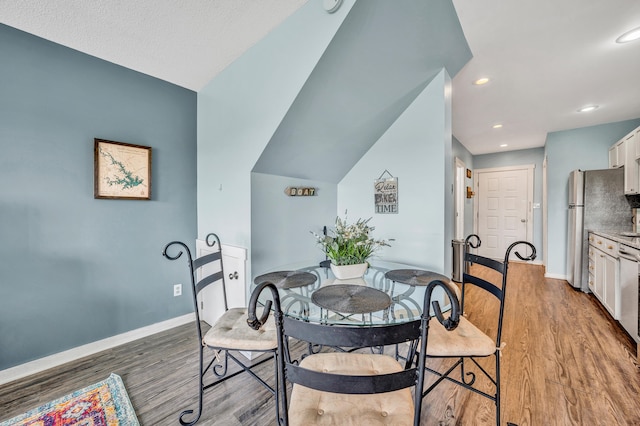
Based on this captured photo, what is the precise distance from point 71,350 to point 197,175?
179cm

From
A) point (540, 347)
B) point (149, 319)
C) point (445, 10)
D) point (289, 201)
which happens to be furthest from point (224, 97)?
point (540, 347)

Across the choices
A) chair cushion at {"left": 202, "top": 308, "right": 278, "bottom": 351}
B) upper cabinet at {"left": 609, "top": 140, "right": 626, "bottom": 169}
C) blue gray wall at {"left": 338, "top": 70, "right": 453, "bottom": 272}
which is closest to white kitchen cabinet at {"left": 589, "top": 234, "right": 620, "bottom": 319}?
upper cabinet at {"left": 609, "top": 140, "right": 626, "bottom": 169}

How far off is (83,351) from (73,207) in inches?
46.2

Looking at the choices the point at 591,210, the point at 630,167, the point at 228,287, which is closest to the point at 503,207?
the point at 591,210

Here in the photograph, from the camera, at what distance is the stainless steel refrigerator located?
335 centimetres

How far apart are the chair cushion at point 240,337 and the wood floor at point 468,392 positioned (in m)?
0.48

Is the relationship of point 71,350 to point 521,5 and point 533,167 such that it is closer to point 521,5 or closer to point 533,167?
point 521,5

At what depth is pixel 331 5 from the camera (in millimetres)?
1514

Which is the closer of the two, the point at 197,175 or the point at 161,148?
the point at 161,148

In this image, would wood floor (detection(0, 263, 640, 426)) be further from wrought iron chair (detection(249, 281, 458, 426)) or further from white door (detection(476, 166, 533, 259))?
white door (detection(476, 166, 533, 259))

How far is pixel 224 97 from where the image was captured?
2.39 meters

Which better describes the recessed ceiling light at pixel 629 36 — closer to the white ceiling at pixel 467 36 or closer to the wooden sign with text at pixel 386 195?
the white ceiling at pixel 467 36

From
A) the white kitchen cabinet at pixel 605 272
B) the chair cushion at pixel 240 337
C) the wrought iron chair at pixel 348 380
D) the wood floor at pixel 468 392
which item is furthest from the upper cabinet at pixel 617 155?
the chair cushion at pixel 240 337

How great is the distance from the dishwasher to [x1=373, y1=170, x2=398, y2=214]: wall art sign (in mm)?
1978
